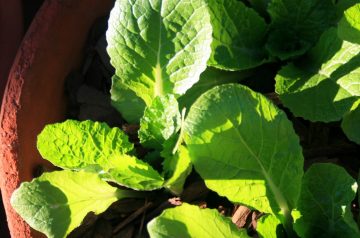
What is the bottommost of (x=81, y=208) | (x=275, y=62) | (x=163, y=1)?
(x=81, y=208)

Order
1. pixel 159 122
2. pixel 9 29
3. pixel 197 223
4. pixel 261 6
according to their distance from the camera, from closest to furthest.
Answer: pixel 197 223 < pixel 159 122 < pixel 261 6 < pixel 9 29

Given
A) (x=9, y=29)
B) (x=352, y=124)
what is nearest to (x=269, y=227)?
(x=352, y=124)

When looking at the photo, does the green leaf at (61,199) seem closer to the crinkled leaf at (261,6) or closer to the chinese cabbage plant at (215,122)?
the chinese cabbage plant at (215,122)

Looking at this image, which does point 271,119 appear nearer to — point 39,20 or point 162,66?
point 162,66

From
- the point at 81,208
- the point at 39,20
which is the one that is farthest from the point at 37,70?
the point at 81,208

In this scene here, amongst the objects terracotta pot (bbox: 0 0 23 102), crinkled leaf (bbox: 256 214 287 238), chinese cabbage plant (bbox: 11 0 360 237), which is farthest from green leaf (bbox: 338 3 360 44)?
terracotta pot (bbox: 0 0 23 102)

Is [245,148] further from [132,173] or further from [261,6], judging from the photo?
[261,6]
